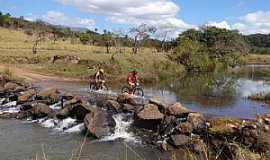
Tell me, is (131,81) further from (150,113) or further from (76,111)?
(150,113)

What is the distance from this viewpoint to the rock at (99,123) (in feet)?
→ 75.6

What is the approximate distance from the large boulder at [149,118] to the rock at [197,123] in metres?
1.75

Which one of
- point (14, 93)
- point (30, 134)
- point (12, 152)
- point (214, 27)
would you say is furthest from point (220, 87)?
point (214, 27)

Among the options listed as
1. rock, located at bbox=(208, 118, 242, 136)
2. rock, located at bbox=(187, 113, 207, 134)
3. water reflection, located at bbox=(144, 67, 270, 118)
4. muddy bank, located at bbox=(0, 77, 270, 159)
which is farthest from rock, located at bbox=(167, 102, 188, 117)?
water reflection, located at bbox=(144, 67, 270, 118)

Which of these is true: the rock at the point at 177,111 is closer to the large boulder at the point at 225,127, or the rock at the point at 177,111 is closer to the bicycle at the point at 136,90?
the large boulder at the point at 225,127

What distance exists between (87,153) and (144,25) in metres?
66.2

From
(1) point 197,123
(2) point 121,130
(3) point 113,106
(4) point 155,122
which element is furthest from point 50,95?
(1) point 197,123

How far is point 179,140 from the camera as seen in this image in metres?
21.3

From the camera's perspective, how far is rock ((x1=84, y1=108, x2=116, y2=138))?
907 inches

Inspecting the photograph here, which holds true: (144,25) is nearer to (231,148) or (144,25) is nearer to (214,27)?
(214,27)

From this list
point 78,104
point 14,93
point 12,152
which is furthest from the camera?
point 14,93

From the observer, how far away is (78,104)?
2661 cm

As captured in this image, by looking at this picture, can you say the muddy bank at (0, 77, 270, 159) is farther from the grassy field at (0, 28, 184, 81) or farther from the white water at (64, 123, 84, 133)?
the grassy field at (0, 28, 184, 81)

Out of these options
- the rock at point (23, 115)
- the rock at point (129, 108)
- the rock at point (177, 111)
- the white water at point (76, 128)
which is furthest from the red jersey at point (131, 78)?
the white water at point (76, 128)
